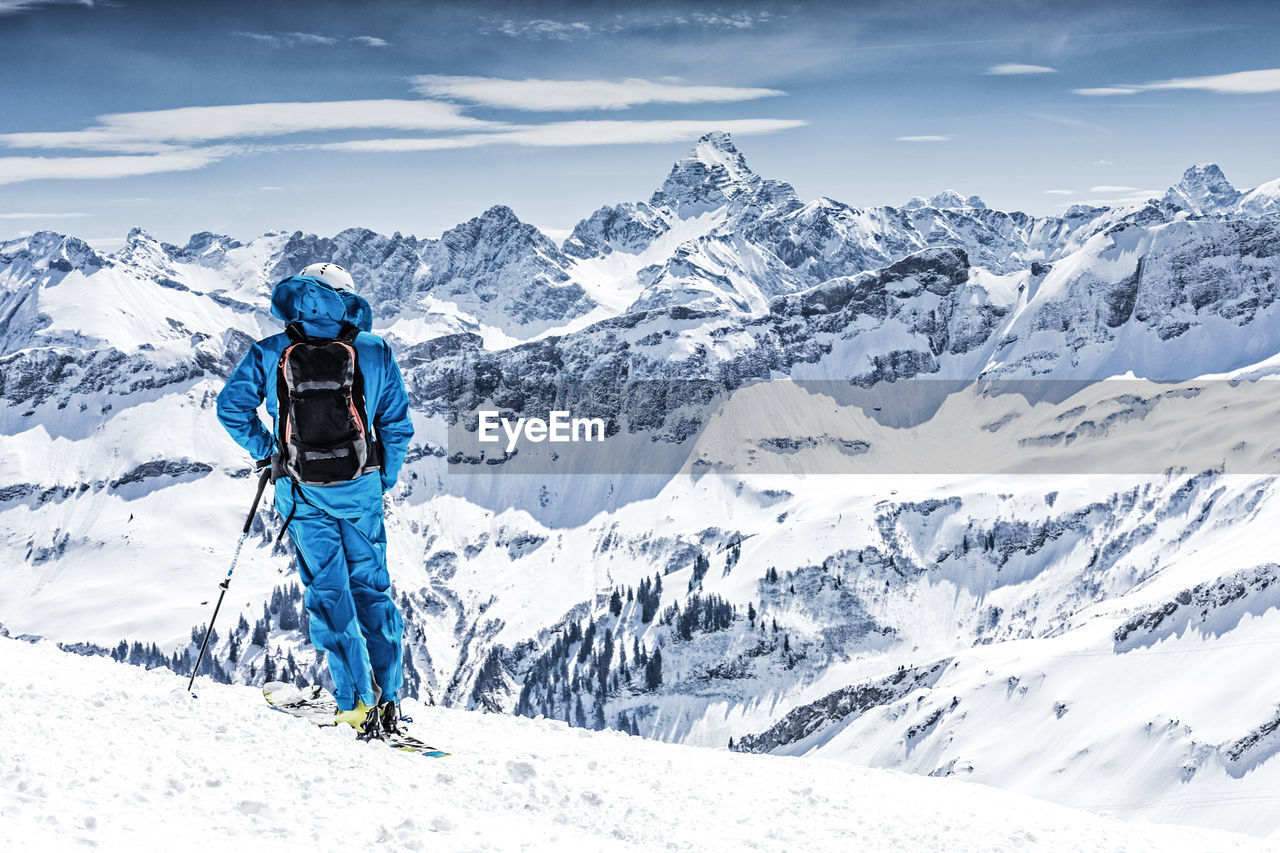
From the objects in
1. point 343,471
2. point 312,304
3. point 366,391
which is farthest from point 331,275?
point 343,471

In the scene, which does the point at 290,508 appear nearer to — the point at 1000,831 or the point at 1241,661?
the point at 1000,831

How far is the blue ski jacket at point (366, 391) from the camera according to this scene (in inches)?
496

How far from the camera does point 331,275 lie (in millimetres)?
12992

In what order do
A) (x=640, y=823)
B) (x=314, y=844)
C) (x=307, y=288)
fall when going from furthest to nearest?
1. (x=307, y=288)
2. (x=640, y=823)
3. (x=314, y=844)

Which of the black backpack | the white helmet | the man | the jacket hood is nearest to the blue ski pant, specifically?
the man

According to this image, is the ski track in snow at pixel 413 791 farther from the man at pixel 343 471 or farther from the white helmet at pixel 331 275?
the white helmet at pixel 331 275

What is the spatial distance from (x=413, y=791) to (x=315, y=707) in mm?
3638

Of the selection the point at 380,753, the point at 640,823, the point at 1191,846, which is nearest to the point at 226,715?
the point at 380,753

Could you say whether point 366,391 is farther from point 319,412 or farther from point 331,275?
point 331,275

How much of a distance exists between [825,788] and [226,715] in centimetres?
834

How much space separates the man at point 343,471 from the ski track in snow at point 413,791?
992 mm

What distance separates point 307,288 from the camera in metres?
12.5

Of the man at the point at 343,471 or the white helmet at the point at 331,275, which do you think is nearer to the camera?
the man at the point at 343,471

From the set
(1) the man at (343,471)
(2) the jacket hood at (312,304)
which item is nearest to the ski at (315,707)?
(1) the man at (343,471)
